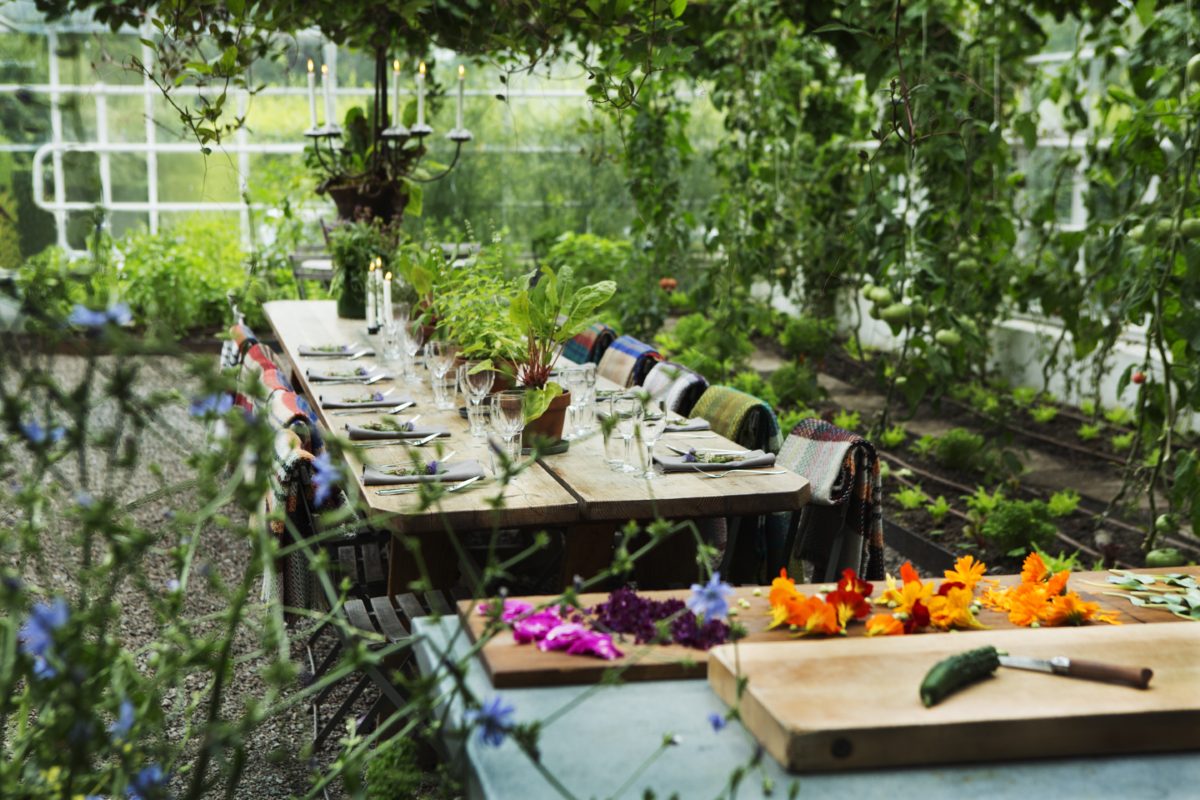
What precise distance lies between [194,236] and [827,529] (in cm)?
649

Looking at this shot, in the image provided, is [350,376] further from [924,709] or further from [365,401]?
[924,709]

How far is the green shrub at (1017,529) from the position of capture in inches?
162

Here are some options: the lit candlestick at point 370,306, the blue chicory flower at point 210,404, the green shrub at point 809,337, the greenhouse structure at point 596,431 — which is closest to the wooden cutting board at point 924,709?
the greenhouse structure at point 596,431

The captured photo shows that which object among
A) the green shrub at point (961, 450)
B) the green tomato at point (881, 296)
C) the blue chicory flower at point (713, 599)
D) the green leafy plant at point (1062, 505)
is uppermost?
the green tomato at point (881, 296)

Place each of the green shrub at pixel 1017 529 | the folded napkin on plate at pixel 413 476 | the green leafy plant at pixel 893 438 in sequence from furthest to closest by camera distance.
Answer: the green leafy plant at pixel 893 438 → the green shrub at pixel 1017 529 → the folded napkin on plate at pixel 413 476

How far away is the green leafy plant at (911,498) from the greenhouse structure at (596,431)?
58 millimetres

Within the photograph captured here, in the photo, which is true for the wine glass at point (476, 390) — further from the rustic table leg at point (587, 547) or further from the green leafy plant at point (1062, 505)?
the green leafy plant at point (1062, 505)

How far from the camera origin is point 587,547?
2.78 m

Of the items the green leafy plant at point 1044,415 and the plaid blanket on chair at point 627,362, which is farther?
the green leafy plant at point 1044,415

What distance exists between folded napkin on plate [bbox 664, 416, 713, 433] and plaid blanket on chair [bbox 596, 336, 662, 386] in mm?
670

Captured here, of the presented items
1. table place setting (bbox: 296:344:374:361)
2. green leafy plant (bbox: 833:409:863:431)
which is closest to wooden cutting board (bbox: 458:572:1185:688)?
table place setting (bbox: 296:344:374:361)

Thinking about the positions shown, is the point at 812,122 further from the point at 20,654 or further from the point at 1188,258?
the point at 20,654

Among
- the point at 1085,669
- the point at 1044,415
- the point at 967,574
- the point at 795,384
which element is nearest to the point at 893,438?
the point at 795,384

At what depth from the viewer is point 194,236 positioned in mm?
8523
